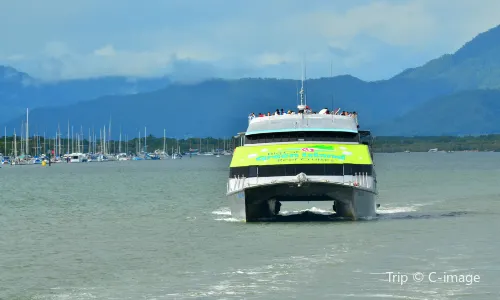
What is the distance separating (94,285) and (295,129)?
17.7 m

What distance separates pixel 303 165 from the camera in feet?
140

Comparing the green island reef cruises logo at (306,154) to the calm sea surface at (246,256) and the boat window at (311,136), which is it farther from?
the calm sea surface at (246,256)

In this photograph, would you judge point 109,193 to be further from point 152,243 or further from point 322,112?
point 152,243

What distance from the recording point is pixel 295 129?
148 ft

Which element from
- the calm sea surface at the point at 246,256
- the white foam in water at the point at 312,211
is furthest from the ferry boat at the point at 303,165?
the white foam in water at the point at 312,211

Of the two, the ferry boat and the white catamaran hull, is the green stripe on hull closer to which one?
the ferry boat

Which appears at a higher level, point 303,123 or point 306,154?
point 303,123

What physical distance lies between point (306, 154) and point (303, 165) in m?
0.66

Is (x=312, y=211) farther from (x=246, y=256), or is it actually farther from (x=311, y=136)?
(x=246, y=256)

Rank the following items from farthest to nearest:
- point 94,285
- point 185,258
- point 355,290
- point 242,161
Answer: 1. point 242,161
2. point 185,258
3. point 94,285
4. point 355,290

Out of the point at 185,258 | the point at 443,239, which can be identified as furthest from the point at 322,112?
the point at 185,258

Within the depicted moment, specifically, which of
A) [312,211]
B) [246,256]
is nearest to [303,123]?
[312,211]

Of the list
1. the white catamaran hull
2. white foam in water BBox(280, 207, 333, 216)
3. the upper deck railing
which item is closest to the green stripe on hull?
the white catamaran hull

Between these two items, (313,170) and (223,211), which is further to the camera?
(223,211)
